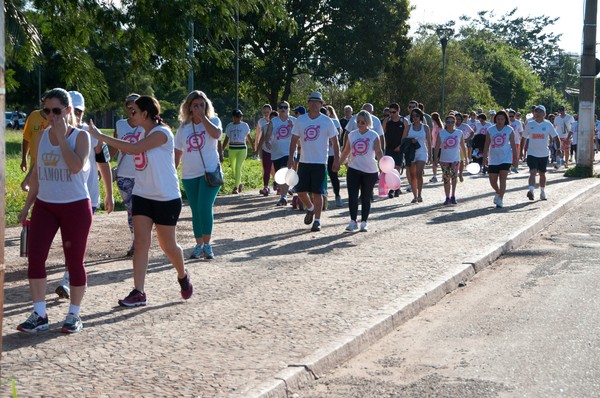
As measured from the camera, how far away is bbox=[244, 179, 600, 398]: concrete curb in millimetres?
5562

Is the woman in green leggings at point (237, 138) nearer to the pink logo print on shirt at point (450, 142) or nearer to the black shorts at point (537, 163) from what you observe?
the pink logo print on shirt at point (450, 142)

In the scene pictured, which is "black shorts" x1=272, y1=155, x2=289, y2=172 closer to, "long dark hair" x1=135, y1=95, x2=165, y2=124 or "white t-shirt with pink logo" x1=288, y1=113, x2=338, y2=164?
"white t-shirt with pink logo" x1=288, y1=113, x2=338, y2=164

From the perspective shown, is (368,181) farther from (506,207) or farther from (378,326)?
(378,326)

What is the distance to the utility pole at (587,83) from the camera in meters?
26.5

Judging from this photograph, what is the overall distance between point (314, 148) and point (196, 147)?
322 cm

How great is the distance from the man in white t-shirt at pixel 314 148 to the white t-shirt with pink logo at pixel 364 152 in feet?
0.97

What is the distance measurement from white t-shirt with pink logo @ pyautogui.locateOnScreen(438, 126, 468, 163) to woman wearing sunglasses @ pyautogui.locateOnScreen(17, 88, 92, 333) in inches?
471

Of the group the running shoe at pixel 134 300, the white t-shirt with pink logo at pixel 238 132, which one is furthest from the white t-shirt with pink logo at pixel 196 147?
the white t-shirt with pink logo at pixel 238 132

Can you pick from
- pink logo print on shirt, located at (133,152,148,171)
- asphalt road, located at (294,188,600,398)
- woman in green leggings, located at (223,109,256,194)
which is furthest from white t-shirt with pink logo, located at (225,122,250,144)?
pink logo print on shirt, located at (133,152,148,171)

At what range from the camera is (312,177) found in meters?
13.4

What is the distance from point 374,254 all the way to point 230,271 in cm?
209

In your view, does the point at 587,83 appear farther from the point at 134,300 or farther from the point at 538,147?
the point at 134,300

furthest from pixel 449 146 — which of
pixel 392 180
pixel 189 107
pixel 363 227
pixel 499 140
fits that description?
pixel 189 107

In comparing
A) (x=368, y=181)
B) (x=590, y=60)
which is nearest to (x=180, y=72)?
(x=368, y=181)
